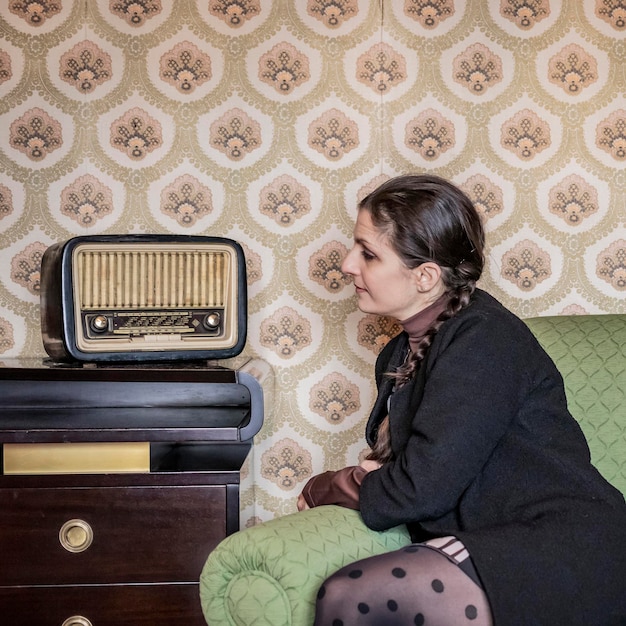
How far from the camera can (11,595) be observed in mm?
1508

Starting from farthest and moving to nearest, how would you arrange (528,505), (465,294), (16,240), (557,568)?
(16,240) → (465,294) → (528,505) → (557,568)

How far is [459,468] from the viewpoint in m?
1.26

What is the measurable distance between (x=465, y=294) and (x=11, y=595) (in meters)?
1.07

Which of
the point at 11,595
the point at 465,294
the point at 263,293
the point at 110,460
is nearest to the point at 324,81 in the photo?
the point at 263,293

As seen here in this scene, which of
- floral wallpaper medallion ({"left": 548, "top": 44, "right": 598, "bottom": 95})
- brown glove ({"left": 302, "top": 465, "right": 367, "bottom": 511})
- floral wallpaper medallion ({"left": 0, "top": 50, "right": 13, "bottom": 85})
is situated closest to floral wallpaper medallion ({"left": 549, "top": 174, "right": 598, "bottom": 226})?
floral wallpaper medallion ({"left": 548, "top": 44, "right": 598, "bottom": 95})

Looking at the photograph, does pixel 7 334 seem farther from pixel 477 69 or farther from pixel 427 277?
pixel 477 69

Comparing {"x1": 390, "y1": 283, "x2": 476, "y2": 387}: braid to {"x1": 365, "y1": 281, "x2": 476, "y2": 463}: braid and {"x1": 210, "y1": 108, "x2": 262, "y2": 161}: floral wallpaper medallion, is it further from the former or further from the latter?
{"x1": 210, "y1": 108, "x2": 262, "y2": 161}: floral wallpaper medallion

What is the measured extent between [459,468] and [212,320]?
73cm

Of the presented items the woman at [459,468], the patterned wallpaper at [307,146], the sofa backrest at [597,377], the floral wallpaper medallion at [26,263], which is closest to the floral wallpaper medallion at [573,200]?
the patterned wallpaper at [307,146]

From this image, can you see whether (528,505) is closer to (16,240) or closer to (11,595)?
(11,595)

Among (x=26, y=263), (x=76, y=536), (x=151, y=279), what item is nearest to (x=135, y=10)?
(x=26, y=263)

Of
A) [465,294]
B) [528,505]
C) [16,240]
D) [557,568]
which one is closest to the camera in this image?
[557,568]

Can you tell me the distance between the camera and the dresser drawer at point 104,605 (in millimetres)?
1509

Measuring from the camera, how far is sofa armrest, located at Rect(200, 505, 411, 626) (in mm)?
1235
